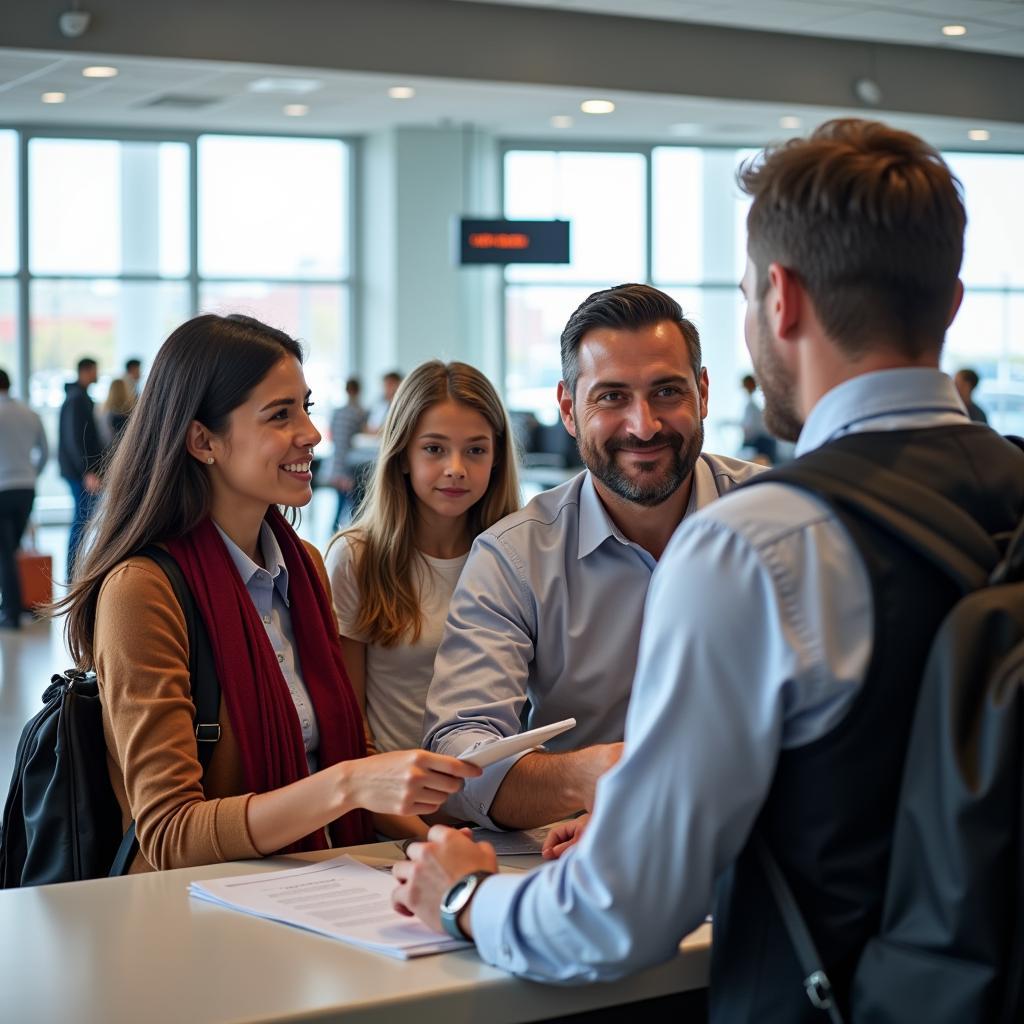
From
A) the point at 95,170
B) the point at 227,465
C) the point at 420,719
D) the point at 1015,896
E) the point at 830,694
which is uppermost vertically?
the point at 95,170

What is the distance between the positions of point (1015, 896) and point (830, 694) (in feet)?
0.74

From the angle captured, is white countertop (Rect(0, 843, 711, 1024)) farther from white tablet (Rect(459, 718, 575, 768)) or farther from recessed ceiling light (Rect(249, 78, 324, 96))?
recessed ceiling light (Rect(249, 78, 324, 96))

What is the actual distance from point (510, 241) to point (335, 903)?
1250 centimetres

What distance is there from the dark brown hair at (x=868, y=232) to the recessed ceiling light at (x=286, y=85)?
10755 mm

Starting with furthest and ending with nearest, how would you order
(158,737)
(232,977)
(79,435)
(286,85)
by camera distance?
(286,85) → (79,435) → (158,737) → (232,977)

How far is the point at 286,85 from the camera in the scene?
38.7 feet

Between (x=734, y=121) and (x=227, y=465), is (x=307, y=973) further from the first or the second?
(x=734, y=121)

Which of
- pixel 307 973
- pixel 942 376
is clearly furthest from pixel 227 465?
pixel 942 376

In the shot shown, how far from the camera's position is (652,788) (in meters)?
1.21

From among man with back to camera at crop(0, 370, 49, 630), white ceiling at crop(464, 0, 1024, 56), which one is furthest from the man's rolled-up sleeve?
white ceiling at crop(464, 0, 1024, 56)

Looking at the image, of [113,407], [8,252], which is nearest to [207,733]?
[113,407]

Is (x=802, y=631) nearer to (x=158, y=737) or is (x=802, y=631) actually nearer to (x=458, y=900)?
(x=458, y=900)

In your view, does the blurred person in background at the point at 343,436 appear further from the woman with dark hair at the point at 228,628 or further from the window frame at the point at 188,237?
the woman with dark hair at the point at 228,628

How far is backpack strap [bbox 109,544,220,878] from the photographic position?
80.8 inches
